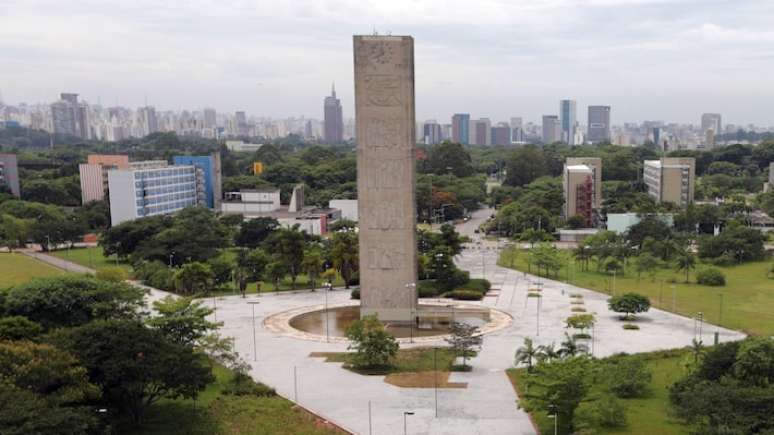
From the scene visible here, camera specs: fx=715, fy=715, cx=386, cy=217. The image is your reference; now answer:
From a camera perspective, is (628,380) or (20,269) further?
(20,269)

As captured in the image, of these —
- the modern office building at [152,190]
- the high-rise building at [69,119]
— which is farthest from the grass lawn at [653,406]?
the high-rise building at [69,119]

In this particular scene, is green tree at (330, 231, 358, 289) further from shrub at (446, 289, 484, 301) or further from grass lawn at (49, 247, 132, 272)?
grass lawn at (49, 247, 132, 272)

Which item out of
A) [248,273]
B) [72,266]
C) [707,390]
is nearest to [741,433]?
[707,390]

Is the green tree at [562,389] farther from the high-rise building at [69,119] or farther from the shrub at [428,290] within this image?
the high-rise building at [69,119]

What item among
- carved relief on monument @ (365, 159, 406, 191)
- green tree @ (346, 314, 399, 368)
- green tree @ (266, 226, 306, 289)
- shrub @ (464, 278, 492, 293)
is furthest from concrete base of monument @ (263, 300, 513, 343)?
green tree @ (266, 226, 306, 289)

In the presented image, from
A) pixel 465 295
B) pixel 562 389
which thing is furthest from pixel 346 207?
pixel 562 389

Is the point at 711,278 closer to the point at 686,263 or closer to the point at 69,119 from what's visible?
the point at 686,263
